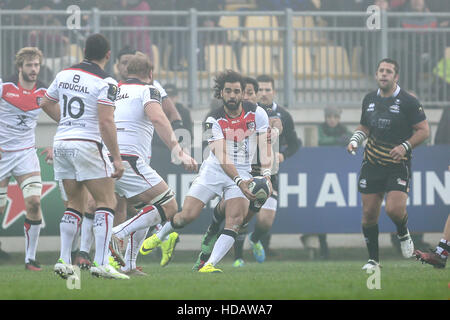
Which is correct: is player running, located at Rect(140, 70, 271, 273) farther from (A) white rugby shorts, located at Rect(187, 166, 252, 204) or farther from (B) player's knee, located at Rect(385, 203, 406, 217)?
(B) player's knee, located at Rect(385, 203, 406, 217)

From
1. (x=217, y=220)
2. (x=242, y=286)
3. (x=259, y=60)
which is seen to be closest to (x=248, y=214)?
(x=217, y=220)

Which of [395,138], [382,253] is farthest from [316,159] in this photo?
[395,138]

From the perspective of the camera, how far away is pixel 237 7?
1736 centimetres

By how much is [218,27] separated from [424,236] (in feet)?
15.7

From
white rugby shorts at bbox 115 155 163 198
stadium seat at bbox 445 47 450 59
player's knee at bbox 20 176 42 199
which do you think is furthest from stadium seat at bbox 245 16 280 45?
white rugby shorts at bbox 115 155 163 198

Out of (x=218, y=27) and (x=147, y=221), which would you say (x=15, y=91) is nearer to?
(x=147, y=221)

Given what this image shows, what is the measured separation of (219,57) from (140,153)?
613 centimetres

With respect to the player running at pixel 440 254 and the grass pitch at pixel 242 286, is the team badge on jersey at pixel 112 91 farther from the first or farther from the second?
the player running at pixel 440 254

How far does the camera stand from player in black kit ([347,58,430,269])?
9.98 meters

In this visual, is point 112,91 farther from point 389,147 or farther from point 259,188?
point 389,147

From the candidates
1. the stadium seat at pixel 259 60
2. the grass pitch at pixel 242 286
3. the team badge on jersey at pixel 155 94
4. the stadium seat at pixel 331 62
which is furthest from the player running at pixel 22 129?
the stadium seat at pixel 331 62

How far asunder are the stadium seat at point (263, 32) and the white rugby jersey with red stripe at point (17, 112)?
4985 mm

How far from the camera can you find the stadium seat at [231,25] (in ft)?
50.2
